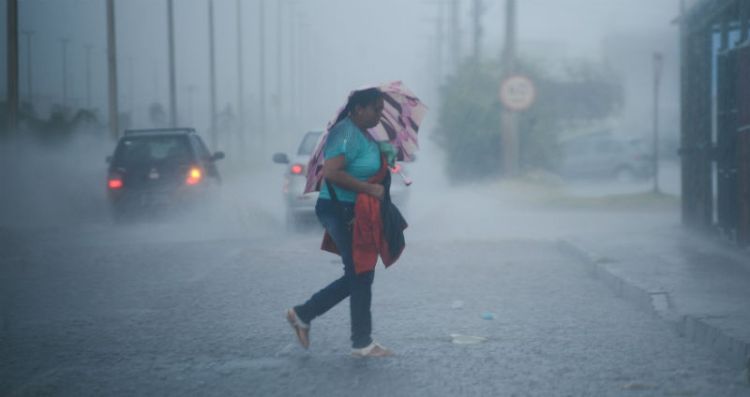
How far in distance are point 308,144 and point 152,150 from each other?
134 inches

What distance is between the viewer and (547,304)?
860 cm

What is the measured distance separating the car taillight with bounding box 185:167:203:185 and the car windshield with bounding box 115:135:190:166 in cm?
20

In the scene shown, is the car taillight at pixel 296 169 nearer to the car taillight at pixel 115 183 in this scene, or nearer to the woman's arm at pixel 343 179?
the car taillight at pixel 115 183

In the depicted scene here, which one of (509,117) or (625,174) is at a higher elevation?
(509,117)

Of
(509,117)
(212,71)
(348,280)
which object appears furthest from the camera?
(212,71)

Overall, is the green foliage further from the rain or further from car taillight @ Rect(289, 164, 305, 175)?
car taillight @ Rect(289, 164, 305, 175)

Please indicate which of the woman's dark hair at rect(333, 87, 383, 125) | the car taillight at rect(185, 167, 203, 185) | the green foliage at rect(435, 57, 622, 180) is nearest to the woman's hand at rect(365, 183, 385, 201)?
the woman's dark hair at rect(333, 87, 383, 125)

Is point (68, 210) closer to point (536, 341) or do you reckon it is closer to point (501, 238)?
point (501, 238)

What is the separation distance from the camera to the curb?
604 cm

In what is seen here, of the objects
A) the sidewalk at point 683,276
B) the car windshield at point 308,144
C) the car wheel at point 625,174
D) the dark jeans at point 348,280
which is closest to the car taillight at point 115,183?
the car windshield at point 308,144

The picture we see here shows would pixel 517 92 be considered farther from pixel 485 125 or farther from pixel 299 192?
pixel 299 192

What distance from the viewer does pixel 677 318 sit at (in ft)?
24.2

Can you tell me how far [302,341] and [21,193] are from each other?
61.1 feet

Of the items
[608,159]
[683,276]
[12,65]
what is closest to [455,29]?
Result: [608,159]
